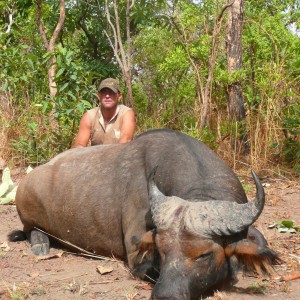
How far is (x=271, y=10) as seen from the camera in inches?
553

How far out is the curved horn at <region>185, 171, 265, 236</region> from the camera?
4.19 metres

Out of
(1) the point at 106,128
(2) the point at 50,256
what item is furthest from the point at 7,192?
(2) the point at 50,256

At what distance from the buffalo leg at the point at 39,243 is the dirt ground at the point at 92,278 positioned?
7cm

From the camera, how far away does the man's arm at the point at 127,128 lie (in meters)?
7.66

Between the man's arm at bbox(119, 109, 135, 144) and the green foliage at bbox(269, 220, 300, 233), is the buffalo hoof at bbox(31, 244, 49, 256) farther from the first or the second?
the green foliage at bbox(269, 220, 300, 233)

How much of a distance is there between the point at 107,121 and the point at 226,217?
393 cm

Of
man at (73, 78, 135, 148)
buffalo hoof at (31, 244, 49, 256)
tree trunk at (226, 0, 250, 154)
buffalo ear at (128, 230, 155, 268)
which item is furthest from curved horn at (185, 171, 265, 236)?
tree trunk at (226, 0, 250, 154)

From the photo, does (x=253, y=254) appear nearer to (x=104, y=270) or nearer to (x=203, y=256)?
(x=203, y=256)

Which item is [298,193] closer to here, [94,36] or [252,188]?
[252,188]

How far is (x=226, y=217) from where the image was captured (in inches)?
167

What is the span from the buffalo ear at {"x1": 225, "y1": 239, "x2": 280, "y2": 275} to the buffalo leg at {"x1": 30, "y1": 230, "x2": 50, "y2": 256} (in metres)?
2.38

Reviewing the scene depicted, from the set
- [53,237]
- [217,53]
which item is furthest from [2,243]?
[217,53]

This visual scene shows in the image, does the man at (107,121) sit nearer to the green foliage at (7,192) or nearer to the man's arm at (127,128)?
the man's arm at (127,128)

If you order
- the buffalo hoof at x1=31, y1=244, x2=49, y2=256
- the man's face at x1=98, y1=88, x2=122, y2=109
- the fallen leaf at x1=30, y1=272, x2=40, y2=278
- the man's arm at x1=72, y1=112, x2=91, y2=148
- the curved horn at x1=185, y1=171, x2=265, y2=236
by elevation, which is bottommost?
the buffalo hoof at x1=31, y1=244, x2=49, y2=256
